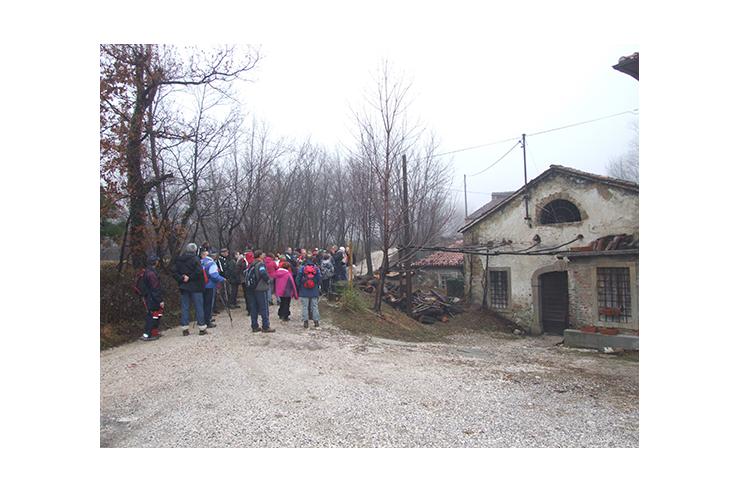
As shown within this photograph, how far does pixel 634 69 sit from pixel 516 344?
6.95 meters

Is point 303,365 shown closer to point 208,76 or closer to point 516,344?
point 208,76

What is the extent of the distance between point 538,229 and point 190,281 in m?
10.1

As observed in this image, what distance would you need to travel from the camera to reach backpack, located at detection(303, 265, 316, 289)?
7.65 metres

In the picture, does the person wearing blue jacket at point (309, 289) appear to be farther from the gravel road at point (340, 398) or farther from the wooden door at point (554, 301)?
the wooden door at point (554, 301)

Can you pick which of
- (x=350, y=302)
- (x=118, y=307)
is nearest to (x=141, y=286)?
(x=118, y=307)

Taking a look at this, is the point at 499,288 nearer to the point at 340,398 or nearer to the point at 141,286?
the point at 340,398

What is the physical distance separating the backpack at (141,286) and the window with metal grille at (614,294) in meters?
10.6

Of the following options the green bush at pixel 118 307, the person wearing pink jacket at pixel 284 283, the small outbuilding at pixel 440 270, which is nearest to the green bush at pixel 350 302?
the person wearing pink jacket at pixel 284 283

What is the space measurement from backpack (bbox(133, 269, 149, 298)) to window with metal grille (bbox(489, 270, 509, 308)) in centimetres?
1078

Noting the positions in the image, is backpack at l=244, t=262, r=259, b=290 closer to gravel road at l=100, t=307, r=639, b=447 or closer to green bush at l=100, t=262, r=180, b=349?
gravel road at l=100, t=307, r=639, b=447

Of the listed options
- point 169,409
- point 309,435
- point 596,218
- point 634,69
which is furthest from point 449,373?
point 596,218

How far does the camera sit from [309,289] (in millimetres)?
7836

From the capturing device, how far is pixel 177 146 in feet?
26.3

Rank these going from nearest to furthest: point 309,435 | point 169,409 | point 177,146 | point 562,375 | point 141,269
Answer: point 309,435 < point 169,409 < point 562,375 < point 141,269 < point 177,146
